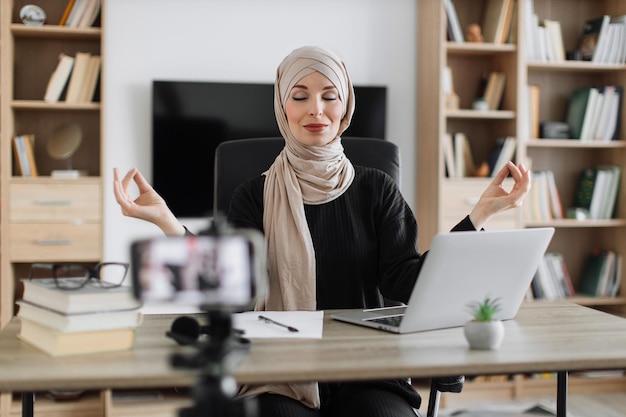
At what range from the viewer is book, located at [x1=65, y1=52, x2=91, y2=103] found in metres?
3.19

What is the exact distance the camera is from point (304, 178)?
5.78 feet

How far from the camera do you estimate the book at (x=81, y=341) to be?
3.60 feet

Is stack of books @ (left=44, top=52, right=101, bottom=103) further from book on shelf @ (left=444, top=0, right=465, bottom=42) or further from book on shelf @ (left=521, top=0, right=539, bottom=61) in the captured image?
book on shelf @ (left=521, top=0, right=539, bottom=61)

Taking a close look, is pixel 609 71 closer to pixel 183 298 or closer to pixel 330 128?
pixel 330 128

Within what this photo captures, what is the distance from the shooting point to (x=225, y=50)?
3.46 metres

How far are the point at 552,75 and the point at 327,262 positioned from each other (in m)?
2.54

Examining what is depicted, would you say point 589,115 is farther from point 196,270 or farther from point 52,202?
point 196,270

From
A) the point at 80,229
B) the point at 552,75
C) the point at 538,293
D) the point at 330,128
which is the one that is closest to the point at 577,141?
the point at 552,75

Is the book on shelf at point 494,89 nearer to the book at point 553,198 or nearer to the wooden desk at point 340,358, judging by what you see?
the book at point 553,198

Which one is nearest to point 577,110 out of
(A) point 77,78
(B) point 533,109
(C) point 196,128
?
(B) point 533,109

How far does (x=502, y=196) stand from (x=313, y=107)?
19.5 inches

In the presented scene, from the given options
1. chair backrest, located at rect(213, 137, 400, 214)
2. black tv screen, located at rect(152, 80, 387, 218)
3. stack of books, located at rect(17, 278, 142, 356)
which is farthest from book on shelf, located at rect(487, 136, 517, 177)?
stack of books, located at rect(17, 278, 142, 356)

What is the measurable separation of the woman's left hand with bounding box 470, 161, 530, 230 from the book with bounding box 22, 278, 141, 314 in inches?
30.6

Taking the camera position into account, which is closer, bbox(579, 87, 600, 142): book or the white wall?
the white wall
